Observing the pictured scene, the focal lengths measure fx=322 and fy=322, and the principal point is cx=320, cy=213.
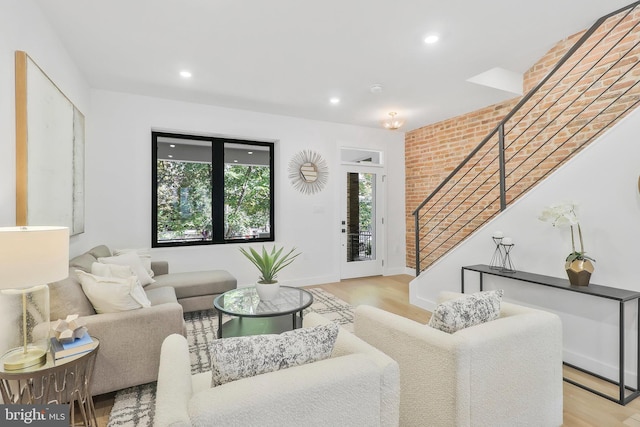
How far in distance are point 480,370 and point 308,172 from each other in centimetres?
405

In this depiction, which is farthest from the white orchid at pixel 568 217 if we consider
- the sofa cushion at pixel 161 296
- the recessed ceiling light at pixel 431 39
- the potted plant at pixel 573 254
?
the sofa cushion at pixel 161 296

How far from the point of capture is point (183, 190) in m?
4.56

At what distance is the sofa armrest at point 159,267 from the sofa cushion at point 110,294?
1.76m

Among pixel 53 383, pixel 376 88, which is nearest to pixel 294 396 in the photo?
pixel 53 383

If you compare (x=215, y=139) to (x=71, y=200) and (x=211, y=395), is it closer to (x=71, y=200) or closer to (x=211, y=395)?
(x=71, y=200)

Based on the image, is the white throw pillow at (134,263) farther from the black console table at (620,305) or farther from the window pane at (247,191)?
the black console table at (620,305)

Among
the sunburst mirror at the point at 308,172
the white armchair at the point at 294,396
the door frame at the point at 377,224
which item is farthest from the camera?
the door frame at the point at 377,224

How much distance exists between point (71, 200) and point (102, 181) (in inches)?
39.1

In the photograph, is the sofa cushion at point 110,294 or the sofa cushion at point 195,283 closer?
the sofa cushion at point 110,294

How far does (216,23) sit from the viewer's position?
257 centimetres

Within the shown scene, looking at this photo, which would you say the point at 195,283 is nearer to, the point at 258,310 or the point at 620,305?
the point at 258,310

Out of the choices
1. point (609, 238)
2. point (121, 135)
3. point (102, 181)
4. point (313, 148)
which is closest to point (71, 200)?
point (102, 181)

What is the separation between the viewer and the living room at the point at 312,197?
227cm

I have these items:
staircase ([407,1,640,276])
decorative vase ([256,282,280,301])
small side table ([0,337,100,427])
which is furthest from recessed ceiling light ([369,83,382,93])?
small side table ([0,337,100,427])
